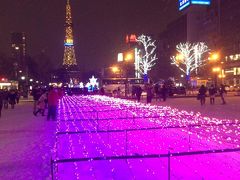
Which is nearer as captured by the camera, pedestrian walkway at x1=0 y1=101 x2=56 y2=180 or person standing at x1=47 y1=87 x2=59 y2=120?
pedestrian walkway at x1=0 y1=101 x2=56 y2=180

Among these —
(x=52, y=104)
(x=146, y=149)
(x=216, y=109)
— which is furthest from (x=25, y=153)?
(x=216, y=109)

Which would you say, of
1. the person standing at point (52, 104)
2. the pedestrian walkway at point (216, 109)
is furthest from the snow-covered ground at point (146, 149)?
the pedestrian walkway at point (216, 109)

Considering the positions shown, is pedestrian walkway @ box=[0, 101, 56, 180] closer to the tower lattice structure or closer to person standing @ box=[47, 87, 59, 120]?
person standing @ box=[47, 87, 59, 120]

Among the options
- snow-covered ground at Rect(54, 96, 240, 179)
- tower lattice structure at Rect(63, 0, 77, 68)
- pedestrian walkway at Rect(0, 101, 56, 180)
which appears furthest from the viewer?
tower lattice structure at Rect(63, 0, 77, 68)

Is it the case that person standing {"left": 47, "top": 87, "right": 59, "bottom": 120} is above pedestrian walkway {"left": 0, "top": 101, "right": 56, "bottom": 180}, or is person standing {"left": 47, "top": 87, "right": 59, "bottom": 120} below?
above

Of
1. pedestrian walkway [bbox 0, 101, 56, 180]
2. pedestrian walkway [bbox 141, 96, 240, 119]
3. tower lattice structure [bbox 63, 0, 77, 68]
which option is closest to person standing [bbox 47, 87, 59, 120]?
pedestrian walkway [bbox 0, 101, 56, 180]

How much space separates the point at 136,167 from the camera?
26.7 feet

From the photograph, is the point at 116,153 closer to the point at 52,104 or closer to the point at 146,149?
the point at 146,149

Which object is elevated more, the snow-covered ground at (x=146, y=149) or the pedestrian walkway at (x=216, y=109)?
the pedestrian walkway at (x=216, y=109)

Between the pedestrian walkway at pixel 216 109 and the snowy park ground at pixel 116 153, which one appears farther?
the pedestrian walkway at pixel 216 109

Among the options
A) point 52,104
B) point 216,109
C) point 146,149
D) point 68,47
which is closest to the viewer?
point 146,149

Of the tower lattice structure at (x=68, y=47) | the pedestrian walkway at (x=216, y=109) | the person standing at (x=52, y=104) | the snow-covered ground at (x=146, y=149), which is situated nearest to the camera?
the snow-covered ground at (x=146, y=149)

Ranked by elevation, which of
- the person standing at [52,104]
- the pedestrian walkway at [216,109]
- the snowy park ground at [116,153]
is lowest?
the snowy park ground at [116,153]

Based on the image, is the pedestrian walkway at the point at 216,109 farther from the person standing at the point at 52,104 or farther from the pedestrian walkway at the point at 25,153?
the pedestrian walkway at the point at 25,153
